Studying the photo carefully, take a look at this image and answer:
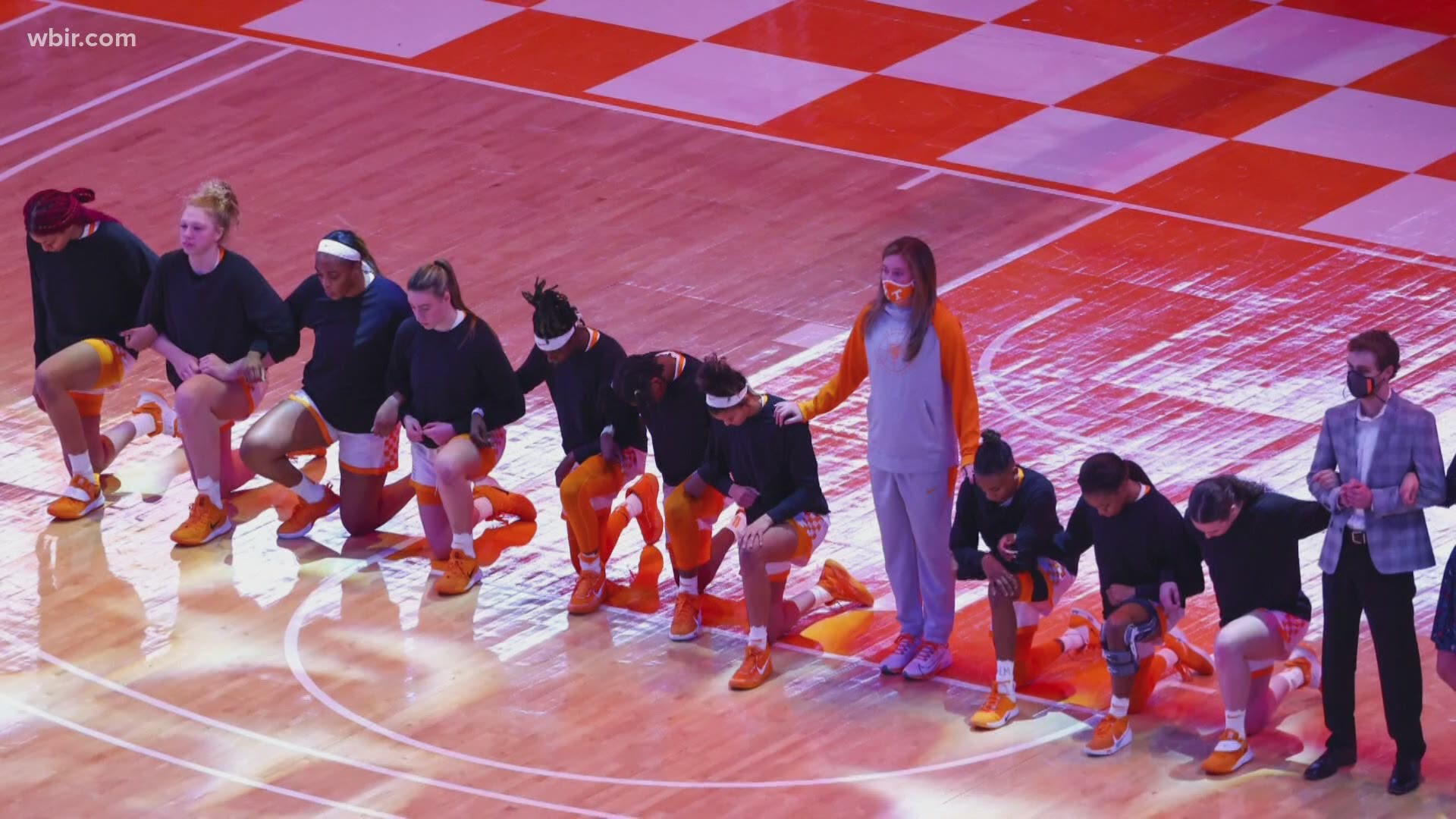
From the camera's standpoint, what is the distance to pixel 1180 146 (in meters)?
19.0

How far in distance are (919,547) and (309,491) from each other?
12.2ft

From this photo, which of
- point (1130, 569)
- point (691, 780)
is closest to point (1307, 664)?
point (1130, 569)

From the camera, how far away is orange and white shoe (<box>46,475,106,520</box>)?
1470 cm

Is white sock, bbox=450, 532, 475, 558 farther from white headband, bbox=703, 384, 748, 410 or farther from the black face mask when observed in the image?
the black face mask

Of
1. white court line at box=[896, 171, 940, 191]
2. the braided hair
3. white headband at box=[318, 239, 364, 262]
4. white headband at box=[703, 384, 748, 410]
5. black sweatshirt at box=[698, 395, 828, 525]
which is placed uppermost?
the braided hair

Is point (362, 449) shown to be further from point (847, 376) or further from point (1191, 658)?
point (1191, 658)

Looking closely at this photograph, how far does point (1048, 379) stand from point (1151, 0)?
6878mm

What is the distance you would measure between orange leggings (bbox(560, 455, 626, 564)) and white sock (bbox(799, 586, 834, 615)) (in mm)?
1090

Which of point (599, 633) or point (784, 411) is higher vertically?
point (784, 411)

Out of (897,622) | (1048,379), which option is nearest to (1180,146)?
(1048,379)

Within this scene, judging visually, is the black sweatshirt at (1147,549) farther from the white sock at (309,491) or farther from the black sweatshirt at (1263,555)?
the white sock at (309,491)

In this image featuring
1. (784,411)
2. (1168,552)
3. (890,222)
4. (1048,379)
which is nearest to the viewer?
(1168,552)

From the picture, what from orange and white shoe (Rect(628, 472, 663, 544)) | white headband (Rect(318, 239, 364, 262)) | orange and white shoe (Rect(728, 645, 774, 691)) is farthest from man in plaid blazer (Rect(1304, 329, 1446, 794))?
white headband (Rect(318, 239, 364, 262))

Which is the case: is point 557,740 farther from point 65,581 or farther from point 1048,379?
point 1048,379
